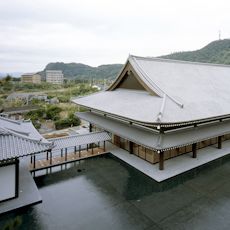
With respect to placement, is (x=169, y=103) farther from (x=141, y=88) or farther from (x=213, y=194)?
(x=213, y=194)

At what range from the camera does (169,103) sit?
1157cm

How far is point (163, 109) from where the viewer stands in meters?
10.7

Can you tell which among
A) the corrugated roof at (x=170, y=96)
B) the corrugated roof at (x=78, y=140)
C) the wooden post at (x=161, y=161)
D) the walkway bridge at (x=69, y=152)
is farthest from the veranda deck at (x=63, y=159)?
the wooden post at (x=161, y=161)

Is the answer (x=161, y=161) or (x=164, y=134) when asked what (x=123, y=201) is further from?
(x=164, y=134)

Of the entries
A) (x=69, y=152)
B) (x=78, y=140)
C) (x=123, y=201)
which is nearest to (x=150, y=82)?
(x=78, y=140)

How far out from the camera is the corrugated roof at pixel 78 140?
39.0 feet

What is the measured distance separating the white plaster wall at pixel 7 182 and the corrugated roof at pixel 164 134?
20.3ft

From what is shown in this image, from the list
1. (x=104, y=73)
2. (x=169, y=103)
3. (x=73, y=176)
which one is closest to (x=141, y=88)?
(x=169, y=103)

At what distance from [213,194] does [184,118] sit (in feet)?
12.7

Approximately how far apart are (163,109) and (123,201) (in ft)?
16.8

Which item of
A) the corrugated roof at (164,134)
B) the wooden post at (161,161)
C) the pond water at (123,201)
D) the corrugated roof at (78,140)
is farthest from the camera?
the corrugated roof at (78,140)

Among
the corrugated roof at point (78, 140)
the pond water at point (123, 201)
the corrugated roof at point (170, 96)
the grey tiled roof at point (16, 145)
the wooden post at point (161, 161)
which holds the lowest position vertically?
the pond water at point (123, 201)

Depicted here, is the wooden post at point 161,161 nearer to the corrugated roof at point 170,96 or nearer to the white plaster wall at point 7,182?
the corrugated roof at point 170,96

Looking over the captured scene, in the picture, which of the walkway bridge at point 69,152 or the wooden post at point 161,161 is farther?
the walkway bridge at point 69,152
